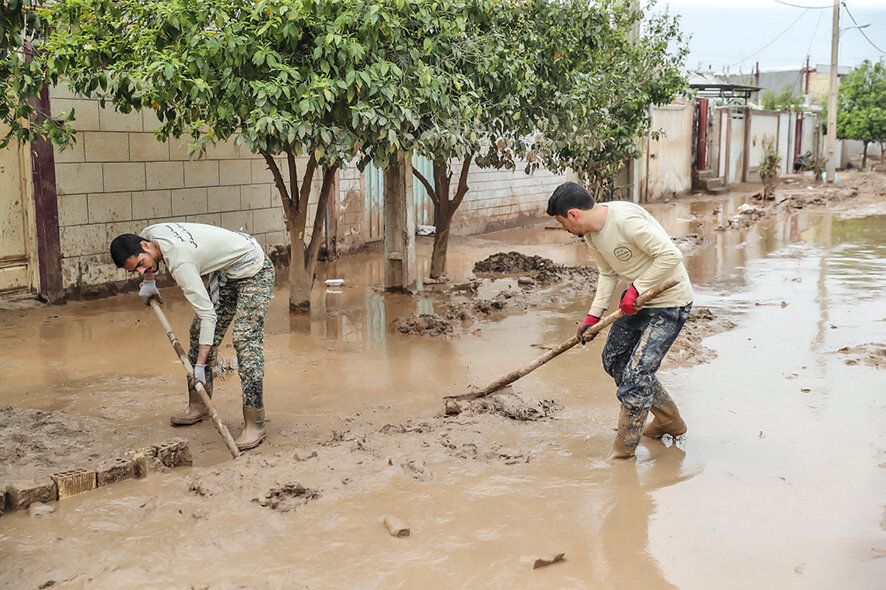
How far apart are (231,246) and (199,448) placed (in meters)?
1.17

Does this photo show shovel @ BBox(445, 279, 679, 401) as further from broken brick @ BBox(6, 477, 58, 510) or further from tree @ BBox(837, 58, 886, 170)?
tree @ BBox(837, 58, 886, 170)

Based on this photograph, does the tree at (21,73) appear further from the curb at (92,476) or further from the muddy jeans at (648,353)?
the muddy jeans at (648,353)

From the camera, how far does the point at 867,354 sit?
6965 millimetres

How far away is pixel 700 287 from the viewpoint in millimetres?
10211

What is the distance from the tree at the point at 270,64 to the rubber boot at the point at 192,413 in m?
2.15

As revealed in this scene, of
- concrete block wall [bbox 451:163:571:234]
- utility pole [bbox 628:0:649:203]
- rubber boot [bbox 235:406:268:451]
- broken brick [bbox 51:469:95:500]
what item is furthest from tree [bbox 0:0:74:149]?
utility pole [bbox 628:0:649:203]

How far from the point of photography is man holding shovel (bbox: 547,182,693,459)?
174 inches

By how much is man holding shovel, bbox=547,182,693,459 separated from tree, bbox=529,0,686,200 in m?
4.49

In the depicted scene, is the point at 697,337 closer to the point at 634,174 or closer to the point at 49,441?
the point at 49,441

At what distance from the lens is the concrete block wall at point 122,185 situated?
8664 millimetres

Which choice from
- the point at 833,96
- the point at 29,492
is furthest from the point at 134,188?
the point at 833,96

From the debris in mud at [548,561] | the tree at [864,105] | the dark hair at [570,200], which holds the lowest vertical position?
the debris in mud at [548,561]

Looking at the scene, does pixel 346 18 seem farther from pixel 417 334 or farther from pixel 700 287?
pixel 700 287

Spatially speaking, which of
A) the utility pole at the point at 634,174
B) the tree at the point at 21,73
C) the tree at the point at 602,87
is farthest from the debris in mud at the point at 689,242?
the tree at the point at 21,73
